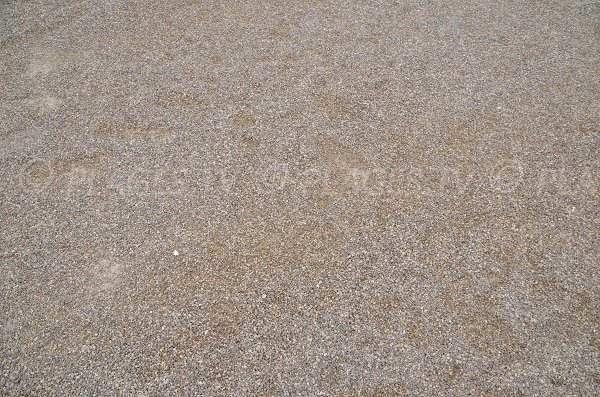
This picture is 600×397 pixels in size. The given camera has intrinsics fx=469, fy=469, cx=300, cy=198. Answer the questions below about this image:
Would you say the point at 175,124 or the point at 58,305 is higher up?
the point at 175,124

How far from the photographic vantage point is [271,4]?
5.02 m

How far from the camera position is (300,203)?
3.20 m

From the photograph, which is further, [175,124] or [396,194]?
[175,124]

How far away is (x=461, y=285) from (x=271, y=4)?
365cm

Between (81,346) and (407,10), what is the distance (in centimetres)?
433

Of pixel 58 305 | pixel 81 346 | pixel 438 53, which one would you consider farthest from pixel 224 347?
pixel 438 53

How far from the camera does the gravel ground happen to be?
2500 millimetres

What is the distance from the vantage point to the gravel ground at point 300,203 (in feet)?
8.20

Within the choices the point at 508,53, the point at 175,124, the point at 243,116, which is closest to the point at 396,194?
the point at 243,116

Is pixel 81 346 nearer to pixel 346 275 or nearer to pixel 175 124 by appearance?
pixel 346 275

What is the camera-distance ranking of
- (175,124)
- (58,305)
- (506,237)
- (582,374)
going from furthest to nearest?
1. (175,124)
2. (506,237)
3. (58,305)
4. (582,374)

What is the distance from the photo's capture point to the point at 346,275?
2.83 m

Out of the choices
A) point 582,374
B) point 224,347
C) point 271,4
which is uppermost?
point 271,4

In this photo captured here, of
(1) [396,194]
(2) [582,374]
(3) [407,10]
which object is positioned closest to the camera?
(2) [582,374]
